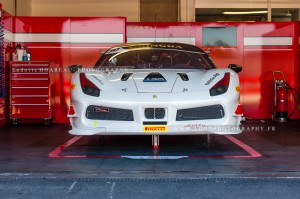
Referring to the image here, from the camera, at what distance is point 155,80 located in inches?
203

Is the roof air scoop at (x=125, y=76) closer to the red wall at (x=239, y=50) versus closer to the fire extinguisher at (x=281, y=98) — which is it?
the red wall at (x=239, y=50)

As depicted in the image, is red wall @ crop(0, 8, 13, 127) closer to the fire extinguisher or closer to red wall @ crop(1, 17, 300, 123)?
red wall @ crop(1, 17, 300, 123)

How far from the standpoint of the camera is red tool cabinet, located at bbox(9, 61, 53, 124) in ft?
29.5

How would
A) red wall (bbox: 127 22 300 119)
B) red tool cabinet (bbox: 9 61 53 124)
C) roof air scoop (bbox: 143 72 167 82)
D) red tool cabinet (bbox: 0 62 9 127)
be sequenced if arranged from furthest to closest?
red wall (bbox: 127 22 300 119) → red tool cabinet (bbox: 9 61 53 124) → red tool cabinet (bbox: 0 62 9 127) → roof air scoop (bbox: 143 72 167 82)

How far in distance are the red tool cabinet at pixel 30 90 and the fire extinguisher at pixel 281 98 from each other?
14.9 ft

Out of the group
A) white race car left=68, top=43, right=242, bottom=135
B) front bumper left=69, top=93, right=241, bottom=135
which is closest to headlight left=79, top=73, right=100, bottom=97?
white race car left=68, top=43, right=242, bottom=135

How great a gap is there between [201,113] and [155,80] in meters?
0.65

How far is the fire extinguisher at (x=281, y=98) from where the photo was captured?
380 inches

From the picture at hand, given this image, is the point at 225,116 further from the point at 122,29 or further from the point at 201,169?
the point at 122,29

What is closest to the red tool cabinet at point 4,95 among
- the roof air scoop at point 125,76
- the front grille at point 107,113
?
the roof air scoop at point 125,76

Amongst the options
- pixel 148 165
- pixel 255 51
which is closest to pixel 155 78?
pixel 148 165

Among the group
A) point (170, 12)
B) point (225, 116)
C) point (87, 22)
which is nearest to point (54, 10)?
point (170, 12)

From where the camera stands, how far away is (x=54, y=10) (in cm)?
1348

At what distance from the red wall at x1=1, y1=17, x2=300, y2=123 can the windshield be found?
11.2ft
